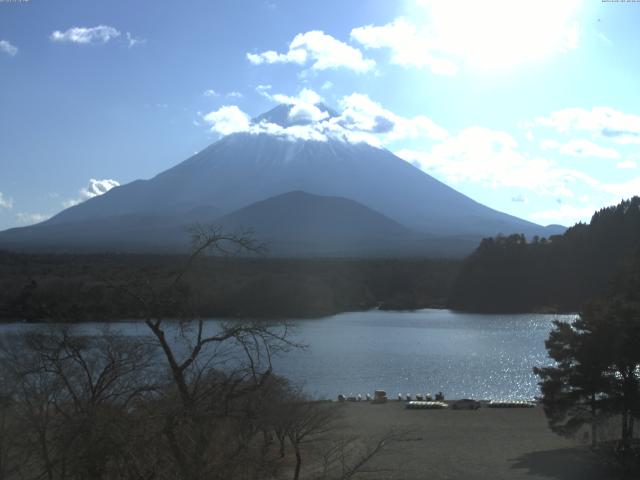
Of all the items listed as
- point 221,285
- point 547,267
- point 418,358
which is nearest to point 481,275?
point 547,267

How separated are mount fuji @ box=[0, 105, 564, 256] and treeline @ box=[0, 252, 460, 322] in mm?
24131

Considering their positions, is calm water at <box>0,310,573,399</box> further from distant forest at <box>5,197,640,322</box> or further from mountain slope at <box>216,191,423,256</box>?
mountain slope at <box>216,191,423,256</box>

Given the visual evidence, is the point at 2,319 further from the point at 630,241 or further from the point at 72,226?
the point at 72,226

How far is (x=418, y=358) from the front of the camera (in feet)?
92.9

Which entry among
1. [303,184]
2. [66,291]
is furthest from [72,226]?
[66,291]

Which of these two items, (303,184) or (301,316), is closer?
(301,316)

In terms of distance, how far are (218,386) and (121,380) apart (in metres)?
1.73

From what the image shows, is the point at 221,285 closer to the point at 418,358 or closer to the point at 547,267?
the point at 418,358

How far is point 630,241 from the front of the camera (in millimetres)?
49438

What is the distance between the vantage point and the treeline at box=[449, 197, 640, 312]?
166ft

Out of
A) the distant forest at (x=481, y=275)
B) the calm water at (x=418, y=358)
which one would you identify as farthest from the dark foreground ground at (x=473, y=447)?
the distant forest at (x=481, y=275)

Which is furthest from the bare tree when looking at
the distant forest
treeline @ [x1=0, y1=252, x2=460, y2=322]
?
the distant forest

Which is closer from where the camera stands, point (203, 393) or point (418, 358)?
point (203, 393)

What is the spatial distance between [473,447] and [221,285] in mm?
10050
